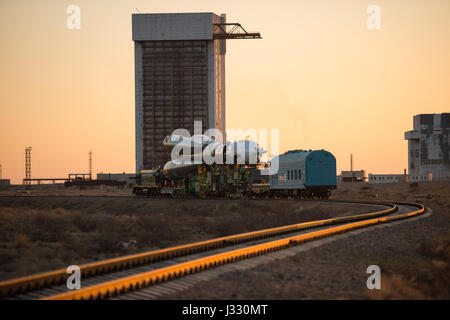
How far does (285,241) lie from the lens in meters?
15.5

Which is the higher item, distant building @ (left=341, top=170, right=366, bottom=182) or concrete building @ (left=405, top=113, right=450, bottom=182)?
concrete building @ (left=405, top=113, right=450, bottom=182)

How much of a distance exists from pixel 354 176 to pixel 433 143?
47587 mm

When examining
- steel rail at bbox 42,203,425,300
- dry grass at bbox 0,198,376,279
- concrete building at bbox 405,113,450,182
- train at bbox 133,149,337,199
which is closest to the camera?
steel rail at bbox 42,203,425,300

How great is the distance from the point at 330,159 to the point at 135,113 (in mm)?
113734

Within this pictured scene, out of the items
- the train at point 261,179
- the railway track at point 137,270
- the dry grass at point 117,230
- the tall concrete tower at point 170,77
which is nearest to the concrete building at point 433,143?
the tall concrete tower at point 170,77

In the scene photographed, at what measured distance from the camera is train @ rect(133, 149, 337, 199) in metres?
39.7

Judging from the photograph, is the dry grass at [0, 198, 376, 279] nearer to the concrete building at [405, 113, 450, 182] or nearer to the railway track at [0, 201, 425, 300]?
the railway track at [0, 201, 425, 300]

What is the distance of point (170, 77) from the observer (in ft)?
476

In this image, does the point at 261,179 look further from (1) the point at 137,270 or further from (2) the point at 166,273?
(2) the point at 166,273

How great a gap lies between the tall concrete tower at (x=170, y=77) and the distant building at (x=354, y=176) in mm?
42556

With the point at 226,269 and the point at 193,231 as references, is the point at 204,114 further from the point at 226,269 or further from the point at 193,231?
the point at 226,269

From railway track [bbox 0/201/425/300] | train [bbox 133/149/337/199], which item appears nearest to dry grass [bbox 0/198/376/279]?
railway track [bbox 0/201/425/300]

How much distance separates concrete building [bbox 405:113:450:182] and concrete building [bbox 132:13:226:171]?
80.2 metres
